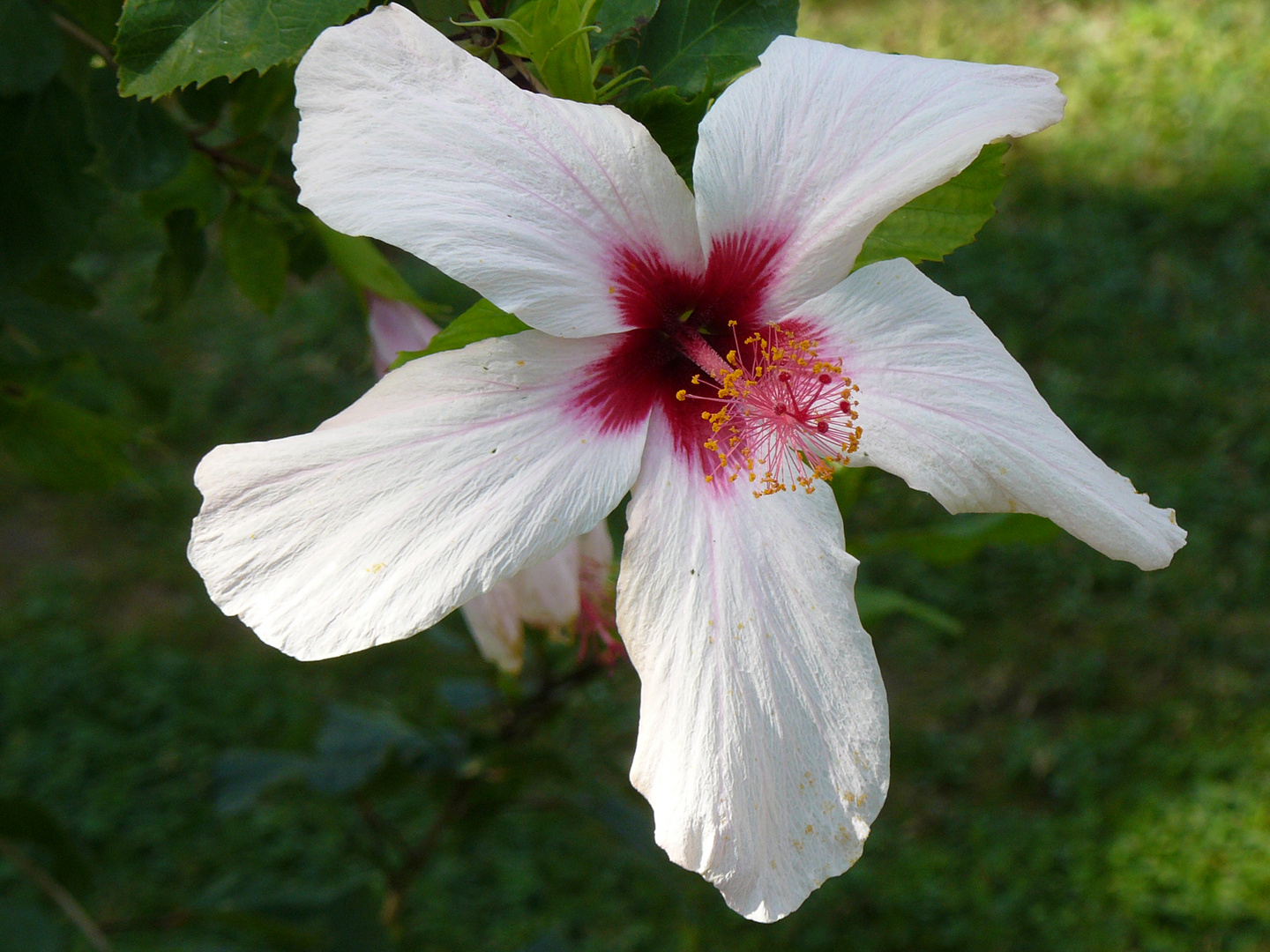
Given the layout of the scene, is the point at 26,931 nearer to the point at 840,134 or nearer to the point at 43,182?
the point at 43,182

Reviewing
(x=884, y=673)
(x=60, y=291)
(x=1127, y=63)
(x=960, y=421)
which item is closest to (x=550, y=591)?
(x=960, y=421)

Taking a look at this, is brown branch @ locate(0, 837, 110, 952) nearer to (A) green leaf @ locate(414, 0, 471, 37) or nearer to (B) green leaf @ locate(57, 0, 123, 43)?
(B) green leaf @ locate(57, 0, 123, 43)

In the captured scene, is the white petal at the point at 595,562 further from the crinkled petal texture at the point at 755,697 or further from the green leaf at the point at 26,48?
the green leaf at the point at 26,48

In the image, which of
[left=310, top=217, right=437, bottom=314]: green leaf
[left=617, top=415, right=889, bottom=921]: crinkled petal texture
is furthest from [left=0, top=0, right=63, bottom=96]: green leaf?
[left=617, top=415, right=889, bottom=921]: crinkled petal texture

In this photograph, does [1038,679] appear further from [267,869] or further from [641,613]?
[641,613]

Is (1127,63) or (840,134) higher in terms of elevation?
(840,134)

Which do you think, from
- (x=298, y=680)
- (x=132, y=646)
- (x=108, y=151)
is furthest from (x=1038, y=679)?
(x=108, y=151)
